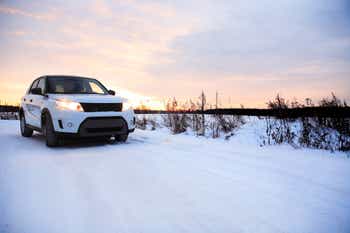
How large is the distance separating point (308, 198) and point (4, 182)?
3582 mm

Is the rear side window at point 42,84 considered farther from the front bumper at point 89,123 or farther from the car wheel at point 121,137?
the car wheel at point 121,137

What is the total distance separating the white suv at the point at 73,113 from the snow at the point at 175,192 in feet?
2.60

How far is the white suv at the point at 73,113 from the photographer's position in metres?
5.48

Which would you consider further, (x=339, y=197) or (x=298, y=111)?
(x=298, y=111)

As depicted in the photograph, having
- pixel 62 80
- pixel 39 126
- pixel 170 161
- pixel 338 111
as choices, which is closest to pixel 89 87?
pixel 62 80

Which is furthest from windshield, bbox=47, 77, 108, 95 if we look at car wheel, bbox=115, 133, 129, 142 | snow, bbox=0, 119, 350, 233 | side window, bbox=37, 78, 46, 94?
snow, bbox=0, 119, 350, 233

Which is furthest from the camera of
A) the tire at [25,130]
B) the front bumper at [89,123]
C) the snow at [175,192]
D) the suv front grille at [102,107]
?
the tire at [25,130]

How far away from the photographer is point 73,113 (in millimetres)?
5469

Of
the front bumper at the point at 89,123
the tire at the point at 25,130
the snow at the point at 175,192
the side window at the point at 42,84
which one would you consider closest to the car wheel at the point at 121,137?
the front bumper at the point at 89,123

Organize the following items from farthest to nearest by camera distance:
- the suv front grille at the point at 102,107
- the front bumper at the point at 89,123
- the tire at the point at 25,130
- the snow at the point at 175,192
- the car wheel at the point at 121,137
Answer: the tire at the point at 25,130
the car wheel at the point at 121,137
the suv front grille at the point at 102,107
the front bumper at the point at 89,123
the snow at the point at 175,192

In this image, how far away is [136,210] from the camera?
7.90 ft

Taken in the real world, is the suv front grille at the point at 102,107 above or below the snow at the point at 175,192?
above

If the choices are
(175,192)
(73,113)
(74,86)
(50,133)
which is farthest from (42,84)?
(175,192)

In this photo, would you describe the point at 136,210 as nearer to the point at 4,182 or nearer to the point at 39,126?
the point at 4,182
